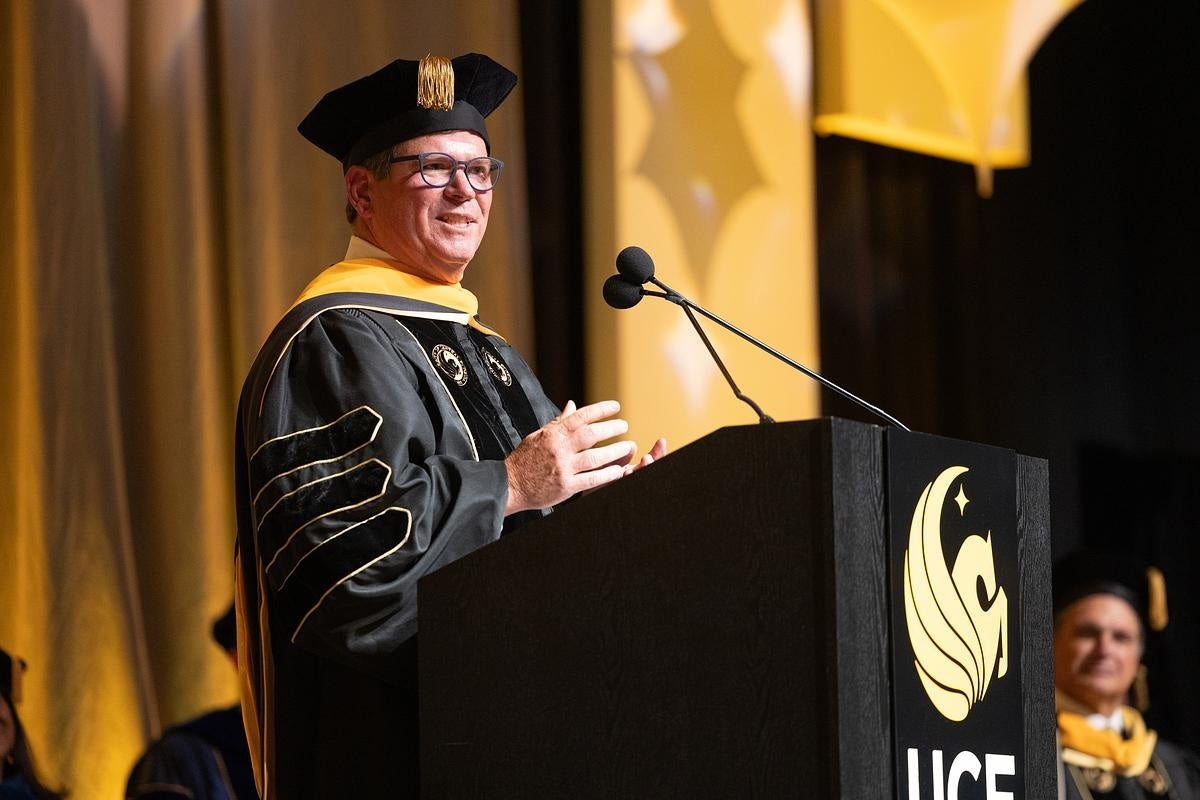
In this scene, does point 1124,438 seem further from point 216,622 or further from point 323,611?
point 323,611

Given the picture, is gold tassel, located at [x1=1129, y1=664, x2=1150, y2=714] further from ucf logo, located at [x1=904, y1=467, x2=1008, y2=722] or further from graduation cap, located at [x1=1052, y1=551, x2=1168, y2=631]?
ucf logo, located at [x1=904, y1=467, x2=1008, y2=722]

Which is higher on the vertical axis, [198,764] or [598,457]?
[598,457]

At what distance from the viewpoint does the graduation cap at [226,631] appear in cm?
370

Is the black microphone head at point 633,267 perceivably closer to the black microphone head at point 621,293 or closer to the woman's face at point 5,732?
the black microphone head at point 621,293

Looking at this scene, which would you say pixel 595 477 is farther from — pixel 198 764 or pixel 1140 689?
pixel 1140 689

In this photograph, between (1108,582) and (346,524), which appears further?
(1108,582)

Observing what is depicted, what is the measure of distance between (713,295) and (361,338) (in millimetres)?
2781

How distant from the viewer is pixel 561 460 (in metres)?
2.06

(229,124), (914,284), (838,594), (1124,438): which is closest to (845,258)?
(914,284)

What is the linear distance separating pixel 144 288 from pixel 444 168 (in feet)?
5.17

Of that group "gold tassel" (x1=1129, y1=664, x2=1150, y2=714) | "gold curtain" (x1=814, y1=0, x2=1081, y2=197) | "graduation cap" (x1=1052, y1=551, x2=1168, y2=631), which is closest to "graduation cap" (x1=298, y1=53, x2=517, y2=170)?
"gold curtain" (x1=814, y1=0, x2=1081, y2=197)

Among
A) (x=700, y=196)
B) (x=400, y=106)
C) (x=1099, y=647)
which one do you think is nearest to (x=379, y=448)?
(x=400, y=106)

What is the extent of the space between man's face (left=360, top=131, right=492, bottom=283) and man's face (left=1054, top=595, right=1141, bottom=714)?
3121mm

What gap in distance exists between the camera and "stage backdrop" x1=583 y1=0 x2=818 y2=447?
15.1 ft
